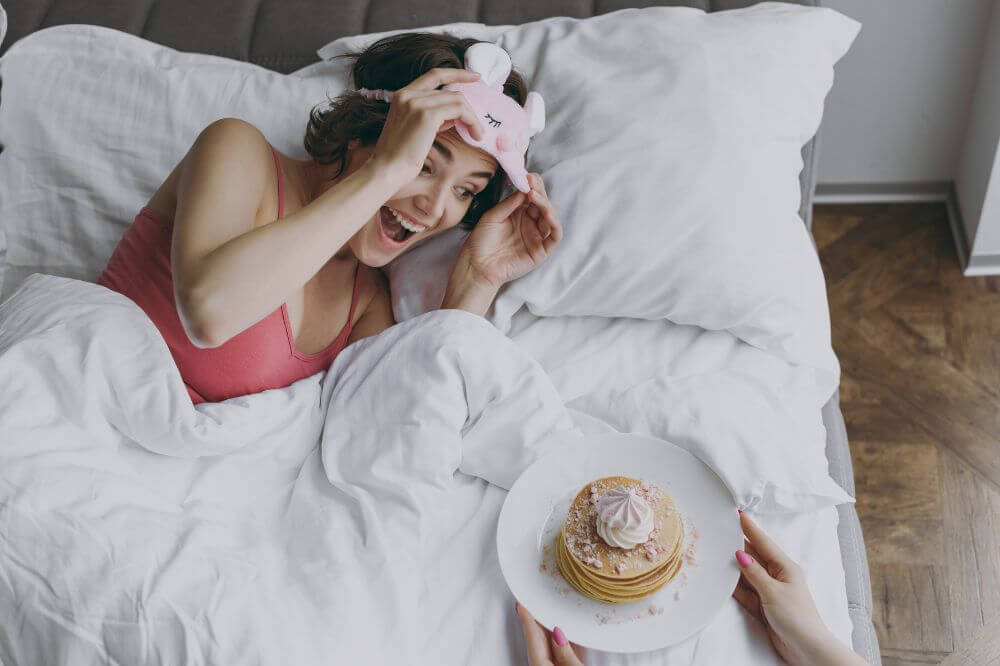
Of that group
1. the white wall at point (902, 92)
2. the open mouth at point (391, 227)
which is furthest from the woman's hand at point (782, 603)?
the white wall at point (902, 92)

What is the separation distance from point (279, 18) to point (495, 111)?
655mm

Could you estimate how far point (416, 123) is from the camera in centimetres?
109

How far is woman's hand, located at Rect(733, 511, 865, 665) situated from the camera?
3.14 feet

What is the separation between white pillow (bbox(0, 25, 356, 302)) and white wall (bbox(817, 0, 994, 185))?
107 cm

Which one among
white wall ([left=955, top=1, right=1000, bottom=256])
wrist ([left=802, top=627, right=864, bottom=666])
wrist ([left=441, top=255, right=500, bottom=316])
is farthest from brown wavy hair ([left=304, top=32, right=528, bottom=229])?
white wall ([left=955, top=1, right=1000, bottom=256])

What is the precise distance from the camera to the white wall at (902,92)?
180cm

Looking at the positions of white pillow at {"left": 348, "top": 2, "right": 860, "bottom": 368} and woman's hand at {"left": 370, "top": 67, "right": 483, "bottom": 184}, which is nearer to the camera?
woman's hand at {"left": 370, "top": 67, "right": 483, "bottom": 184}

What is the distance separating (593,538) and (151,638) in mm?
476

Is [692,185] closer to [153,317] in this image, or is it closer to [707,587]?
[707,587]

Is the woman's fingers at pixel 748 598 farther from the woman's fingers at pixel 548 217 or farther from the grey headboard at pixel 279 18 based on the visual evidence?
the grey headboard at pixel 279 18

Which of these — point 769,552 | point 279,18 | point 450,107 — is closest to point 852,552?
point 769,552

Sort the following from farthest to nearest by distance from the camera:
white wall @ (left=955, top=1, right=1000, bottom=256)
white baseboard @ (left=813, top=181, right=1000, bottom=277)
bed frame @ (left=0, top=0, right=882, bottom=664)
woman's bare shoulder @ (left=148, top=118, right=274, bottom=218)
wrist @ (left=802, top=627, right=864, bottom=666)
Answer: white baseboard @ (left=813, top=181, right=1000, bottom=277), white wall @ (left=955, top=1, right=1000, bottom=256), bed frame @ (left=0, top=0, right=882, bottom=664), woman's bare shoulder @ (left=148, top=118, right=274, bottom=218), wrist @ (left=802, top=627, right=864, bottom=666)

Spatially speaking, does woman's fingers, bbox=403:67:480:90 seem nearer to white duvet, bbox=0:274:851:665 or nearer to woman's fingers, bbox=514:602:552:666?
white duvet, bbox=0:274:851:665

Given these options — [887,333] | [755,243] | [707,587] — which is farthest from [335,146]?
[887,333]
